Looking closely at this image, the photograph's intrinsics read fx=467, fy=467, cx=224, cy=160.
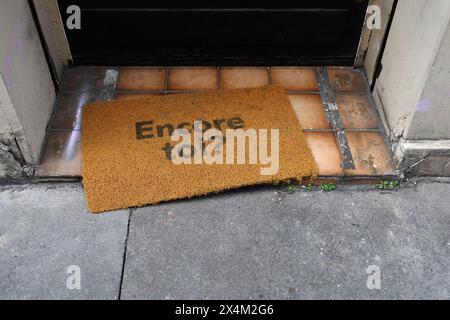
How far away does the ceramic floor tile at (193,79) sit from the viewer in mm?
3145

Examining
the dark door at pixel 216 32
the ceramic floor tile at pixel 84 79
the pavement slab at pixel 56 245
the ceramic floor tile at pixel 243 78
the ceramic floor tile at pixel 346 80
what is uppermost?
the dark door at pixel 216 32

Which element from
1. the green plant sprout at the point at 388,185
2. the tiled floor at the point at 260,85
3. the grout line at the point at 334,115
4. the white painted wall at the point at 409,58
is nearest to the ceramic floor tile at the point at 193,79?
the tiled floor at the point at 260,85

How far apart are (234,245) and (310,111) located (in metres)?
1.08

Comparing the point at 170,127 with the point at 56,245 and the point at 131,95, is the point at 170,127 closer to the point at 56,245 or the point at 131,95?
the point at 131,95

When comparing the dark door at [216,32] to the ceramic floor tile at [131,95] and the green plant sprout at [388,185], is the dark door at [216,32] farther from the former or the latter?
the green plant sprout at [388,185]

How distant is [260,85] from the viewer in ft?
10.4

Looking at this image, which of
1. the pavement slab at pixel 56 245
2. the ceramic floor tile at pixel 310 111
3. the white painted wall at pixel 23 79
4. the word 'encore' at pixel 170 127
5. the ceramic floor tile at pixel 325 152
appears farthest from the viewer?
the ceramic floor tile at pixel 310 111

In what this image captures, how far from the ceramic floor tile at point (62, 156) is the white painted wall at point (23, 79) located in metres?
0.06

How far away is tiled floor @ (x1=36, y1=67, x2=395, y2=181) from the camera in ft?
8.86

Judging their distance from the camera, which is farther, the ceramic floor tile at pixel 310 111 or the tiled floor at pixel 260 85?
the ceramic floor tile at pixel 310 111

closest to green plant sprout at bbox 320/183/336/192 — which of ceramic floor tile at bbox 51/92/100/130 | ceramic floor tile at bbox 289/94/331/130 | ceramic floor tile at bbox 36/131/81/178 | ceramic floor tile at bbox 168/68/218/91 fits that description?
ceramic floor tile at bbox 289/94/331/130

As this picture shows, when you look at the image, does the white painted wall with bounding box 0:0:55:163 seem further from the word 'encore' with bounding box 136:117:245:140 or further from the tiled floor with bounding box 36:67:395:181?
the word 'encore' with bounding box 136:117:245:140

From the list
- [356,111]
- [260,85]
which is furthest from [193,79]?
[356,111]

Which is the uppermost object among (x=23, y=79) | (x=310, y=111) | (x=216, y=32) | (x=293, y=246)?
(x=23, y=79)
